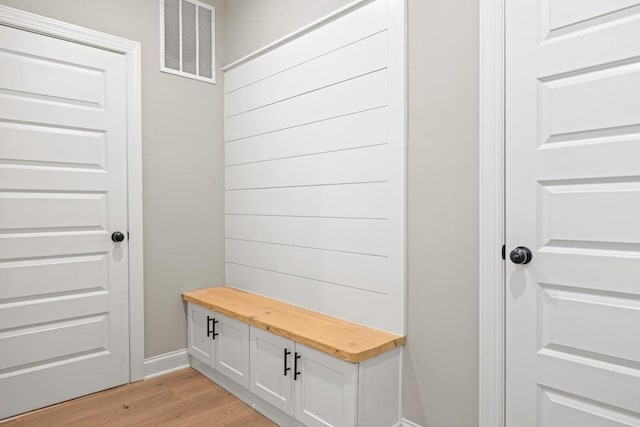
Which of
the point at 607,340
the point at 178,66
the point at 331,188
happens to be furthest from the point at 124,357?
Result: the point at 607,340

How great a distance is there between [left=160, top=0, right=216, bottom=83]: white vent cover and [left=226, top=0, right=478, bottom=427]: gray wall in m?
1.74

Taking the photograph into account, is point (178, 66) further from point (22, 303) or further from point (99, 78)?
point (22, 303)

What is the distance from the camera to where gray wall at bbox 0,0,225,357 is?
2.70 m

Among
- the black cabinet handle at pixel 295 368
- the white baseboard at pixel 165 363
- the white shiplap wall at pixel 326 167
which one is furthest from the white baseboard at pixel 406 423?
the white baseboard at pixel 165 363

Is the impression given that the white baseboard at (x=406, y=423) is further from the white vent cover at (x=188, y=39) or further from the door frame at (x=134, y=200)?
the white vent cover at (x=188, y=39)

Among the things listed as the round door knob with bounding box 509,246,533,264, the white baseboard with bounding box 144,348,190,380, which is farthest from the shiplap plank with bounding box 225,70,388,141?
the white baseboard with bounding box 144,348,190,380

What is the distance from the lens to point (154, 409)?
7.52 ft

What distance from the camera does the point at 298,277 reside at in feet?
8.13

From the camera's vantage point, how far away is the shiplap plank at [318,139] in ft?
6.59

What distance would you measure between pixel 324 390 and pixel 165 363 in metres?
1.47

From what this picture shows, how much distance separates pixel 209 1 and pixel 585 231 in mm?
2930

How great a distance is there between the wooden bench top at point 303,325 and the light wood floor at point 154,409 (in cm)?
52

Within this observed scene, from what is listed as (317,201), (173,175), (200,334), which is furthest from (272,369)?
(173,175)

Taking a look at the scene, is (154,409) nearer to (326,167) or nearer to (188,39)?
(326,167)
